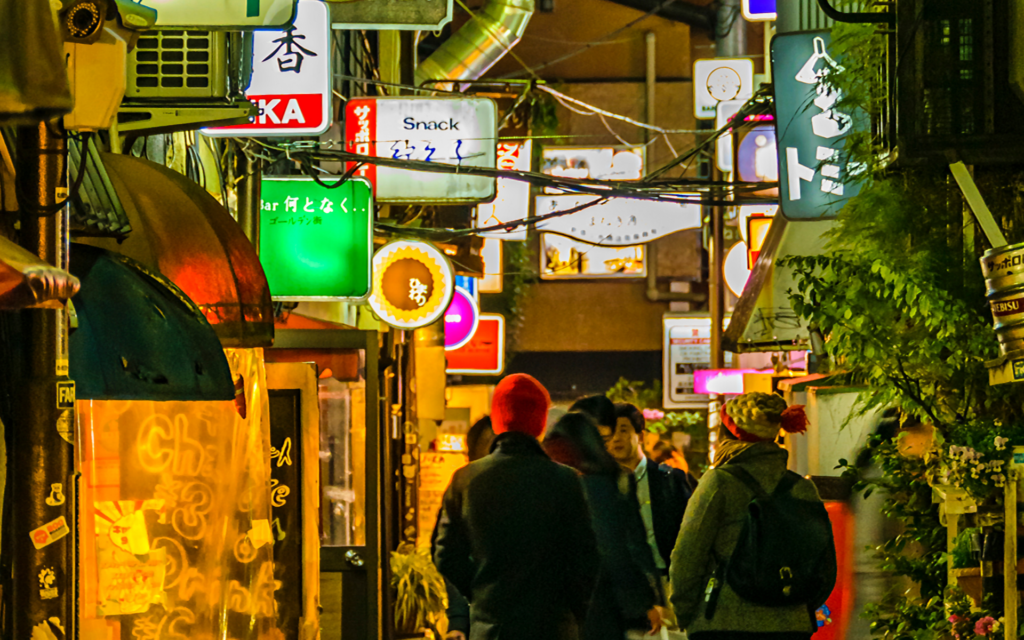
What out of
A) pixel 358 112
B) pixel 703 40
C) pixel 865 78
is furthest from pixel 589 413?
pixel 703 40

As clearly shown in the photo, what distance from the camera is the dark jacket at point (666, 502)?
8219 millimetres

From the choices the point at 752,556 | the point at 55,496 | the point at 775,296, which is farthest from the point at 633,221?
the point at 55,496

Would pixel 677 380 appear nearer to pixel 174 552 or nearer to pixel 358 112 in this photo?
pixel 358 112

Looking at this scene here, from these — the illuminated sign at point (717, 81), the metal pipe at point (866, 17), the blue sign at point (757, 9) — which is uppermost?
the blue sign at point (757, 9)

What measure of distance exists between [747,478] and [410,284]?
380 inches

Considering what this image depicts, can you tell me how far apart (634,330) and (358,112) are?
75.8ft

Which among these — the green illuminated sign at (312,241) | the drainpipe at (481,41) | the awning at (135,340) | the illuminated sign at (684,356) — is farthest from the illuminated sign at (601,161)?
the awning at (135,340)

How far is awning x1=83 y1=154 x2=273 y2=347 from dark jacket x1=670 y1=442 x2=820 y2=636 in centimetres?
333

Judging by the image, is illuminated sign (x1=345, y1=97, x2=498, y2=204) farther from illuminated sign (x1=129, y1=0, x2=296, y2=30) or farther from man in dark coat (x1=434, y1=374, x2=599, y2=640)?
man in dark coat (x1=434, y1=374, x2=599, y2=640)

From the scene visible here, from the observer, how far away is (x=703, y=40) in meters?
35.5

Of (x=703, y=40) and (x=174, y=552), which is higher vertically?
(x=703, y=40)

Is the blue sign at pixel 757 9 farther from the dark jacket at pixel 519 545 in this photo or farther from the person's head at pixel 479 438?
the dark jacket at pixel 519 545

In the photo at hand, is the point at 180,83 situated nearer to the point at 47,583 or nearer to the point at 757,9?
the point at 47,583

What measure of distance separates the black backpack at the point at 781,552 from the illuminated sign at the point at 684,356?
72.6 feet
